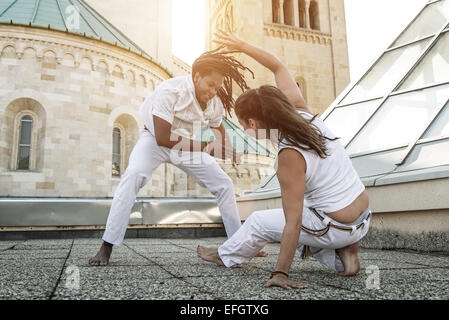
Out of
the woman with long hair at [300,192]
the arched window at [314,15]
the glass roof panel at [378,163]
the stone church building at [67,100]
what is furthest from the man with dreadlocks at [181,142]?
the arched window at [314,15]

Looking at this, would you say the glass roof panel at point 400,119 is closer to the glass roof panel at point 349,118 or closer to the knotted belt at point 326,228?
the glass roof panel at point 349,118

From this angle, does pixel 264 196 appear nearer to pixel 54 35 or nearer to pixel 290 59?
pixel 54 35

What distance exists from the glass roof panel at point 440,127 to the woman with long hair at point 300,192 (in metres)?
2.70

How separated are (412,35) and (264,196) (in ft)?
13.9

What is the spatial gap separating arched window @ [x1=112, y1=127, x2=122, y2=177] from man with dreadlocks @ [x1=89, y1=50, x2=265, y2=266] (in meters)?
10.7

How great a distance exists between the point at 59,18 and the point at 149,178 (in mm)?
12476

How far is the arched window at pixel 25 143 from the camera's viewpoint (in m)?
12.3

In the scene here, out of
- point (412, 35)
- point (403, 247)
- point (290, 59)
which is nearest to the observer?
point (403, 247)

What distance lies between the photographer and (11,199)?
6691mm

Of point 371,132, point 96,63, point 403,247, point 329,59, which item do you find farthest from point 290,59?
point 403,247

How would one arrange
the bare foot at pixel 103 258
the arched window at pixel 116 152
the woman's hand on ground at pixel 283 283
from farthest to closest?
the arched window at pixel 116 152
the bare foot at pixel 103 258
the woman's hand on ground at pixel 283 283

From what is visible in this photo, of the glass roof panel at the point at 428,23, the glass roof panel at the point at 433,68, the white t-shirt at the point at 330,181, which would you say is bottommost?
the white t-shirt at the point at 330,181

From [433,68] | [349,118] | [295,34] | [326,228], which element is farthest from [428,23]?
[295,34]

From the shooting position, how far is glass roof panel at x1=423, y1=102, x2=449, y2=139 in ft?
15.0
